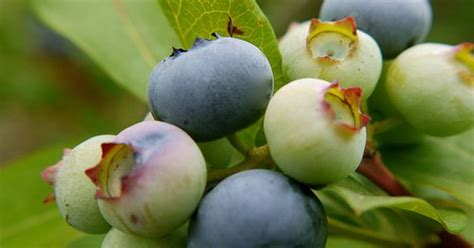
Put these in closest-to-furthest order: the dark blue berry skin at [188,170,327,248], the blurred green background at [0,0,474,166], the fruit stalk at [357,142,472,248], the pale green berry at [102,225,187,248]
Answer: the dark blue berry skin at [188,170,327,248]
the pale green berry at [102,225,187,248]
the fruit stalk at [357,142,472,248]
the blurred green background at [0,0,474,166]

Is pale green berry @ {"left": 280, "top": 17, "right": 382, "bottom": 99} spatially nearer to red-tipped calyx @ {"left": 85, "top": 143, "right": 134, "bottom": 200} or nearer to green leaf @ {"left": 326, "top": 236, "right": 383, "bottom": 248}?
red-tipped calyx @ {"left": 85, "top": 143, "right": 134, "bottom": 200}

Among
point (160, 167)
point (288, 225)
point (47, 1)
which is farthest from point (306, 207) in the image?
point (47, 1)

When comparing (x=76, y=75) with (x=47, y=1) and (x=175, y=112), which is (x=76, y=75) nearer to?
(x=47, y=1)

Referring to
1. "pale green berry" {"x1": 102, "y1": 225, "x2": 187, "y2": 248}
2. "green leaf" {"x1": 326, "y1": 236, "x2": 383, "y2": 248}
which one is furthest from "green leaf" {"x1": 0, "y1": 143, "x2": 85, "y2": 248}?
"pale green berry" {"x1": 102, "y1": 225, "x2": 187, "y2": 248}

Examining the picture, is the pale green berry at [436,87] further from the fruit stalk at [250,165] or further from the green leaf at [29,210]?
the green leaf at [29,210]

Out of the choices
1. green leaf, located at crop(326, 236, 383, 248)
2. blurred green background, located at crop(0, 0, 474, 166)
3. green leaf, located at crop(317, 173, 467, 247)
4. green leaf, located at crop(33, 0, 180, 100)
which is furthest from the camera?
blurred green background, located at crop(0, 0, 474, 166)

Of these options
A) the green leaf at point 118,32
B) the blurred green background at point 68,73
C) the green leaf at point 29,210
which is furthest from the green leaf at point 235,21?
the blurred green background at point 68,73
